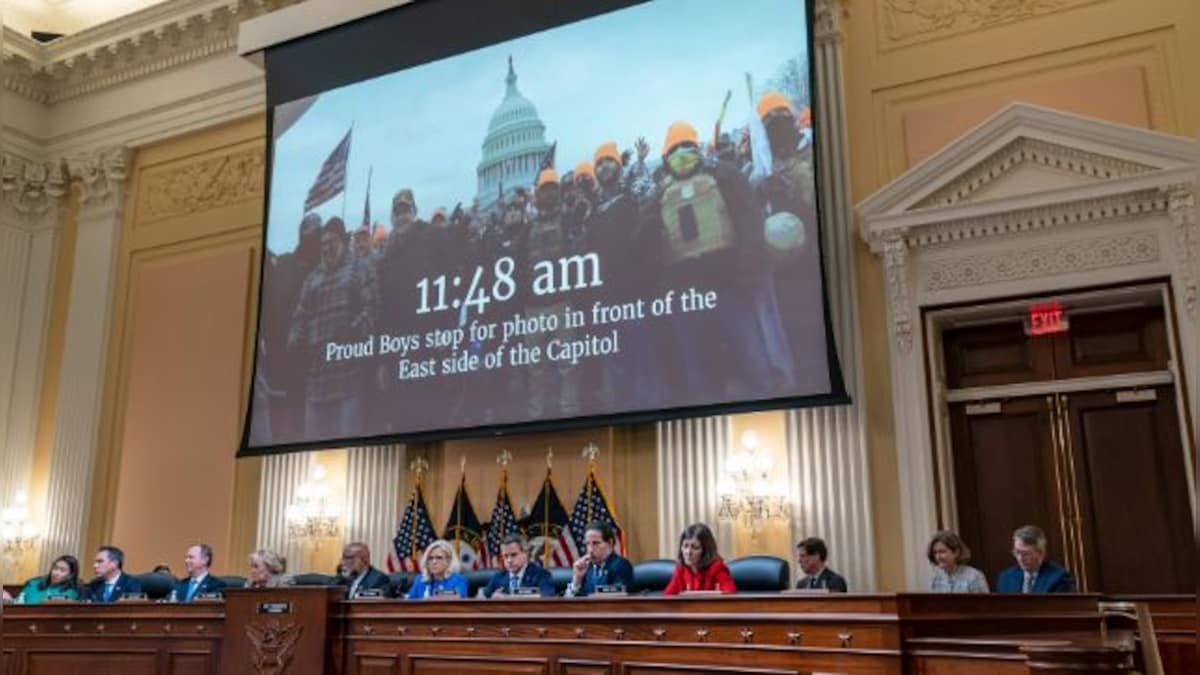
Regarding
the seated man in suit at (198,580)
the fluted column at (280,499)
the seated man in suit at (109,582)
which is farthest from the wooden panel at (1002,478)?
the seated man in suit at (109,582)

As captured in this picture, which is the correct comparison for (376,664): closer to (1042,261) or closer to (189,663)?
(189,663)

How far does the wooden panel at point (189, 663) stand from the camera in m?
5.38

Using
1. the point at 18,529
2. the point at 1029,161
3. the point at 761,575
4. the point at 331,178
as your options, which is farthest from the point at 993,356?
the point at 18,529

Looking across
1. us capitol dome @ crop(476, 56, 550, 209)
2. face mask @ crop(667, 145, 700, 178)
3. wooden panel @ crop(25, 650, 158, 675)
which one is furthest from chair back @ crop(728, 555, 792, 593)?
us capitol dome @ crop(476, 56, 550, 209)

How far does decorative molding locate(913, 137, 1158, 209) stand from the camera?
6117mm

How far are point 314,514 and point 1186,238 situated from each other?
6.14m

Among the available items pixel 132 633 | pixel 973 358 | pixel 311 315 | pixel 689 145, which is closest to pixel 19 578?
pixel 311 315

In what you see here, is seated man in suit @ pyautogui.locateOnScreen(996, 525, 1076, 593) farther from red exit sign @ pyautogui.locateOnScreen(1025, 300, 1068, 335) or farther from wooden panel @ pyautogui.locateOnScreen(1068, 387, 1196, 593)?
red exit sign @ pyautogui.locateOnScreen(1025, 300, 1068, 335)

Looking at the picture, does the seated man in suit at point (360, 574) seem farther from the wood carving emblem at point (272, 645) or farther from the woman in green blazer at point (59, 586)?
the woman in green blazer at point (59, 586)

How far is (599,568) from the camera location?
5.45 metres

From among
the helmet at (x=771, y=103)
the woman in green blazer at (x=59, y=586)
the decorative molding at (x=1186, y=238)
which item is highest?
the helmet at (x=771, y=103)

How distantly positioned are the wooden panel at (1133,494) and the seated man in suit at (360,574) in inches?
158

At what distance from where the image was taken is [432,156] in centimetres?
813

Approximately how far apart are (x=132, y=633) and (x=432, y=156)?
4008mm
